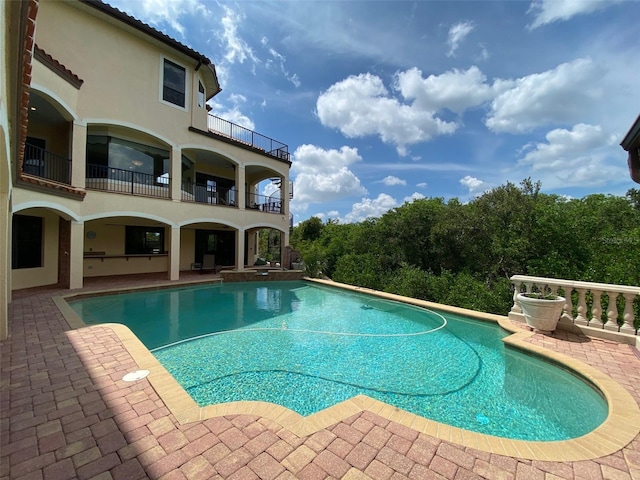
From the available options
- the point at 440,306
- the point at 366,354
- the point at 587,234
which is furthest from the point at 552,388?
the point at 587,234

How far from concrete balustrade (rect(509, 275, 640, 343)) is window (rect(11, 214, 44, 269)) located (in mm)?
17021

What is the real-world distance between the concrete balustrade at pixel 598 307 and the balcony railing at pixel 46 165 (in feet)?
55.4

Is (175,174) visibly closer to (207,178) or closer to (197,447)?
(207,178)

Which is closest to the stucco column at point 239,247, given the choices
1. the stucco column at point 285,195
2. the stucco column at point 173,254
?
the stucco column at point 173,254

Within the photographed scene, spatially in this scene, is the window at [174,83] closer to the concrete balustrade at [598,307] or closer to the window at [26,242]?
the window at [26,242]

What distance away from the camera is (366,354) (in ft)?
20.2

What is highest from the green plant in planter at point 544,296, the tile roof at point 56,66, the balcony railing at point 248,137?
the balcony railing at point 248,137

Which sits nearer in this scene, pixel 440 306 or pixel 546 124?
pixel 440 306

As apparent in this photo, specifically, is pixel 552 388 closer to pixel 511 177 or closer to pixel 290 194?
pixel 511 177

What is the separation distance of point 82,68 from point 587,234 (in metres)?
19.9

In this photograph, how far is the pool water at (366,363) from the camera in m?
4.11

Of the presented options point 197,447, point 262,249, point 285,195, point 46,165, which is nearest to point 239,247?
point 285,195

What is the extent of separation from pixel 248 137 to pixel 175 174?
654cm

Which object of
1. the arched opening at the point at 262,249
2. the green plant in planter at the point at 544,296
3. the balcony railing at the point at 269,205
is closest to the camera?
the green plant in planter at the point at 544,296
